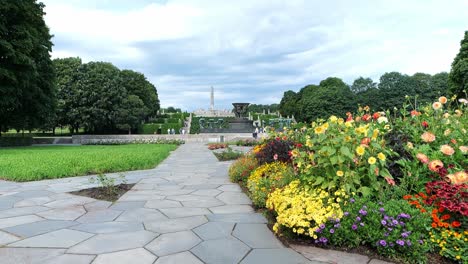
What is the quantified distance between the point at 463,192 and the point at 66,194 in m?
5.92

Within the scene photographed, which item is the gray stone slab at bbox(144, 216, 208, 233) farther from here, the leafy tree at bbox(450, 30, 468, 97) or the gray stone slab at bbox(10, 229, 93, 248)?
the leafy tree at bbox(450, 30, 468, 97)

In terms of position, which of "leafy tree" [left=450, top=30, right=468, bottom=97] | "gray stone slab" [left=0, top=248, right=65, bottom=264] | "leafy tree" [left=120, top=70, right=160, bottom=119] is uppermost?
"leafy tree" [left=120, top=70, right=160, bottom=119]

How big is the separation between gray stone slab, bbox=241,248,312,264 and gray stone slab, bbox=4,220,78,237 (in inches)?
94.7

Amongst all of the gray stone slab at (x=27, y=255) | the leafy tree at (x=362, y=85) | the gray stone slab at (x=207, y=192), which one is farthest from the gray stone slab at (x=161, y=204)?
the leafy tree at (x=362, y=85)

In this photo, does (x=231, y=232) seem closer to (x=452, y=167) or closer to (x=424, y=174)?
(x=424, y=174)

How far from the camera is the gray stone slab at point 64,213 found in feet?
14.3

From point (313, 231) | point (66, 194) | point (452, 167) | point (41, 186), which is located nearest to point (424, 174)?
point (452, 167)

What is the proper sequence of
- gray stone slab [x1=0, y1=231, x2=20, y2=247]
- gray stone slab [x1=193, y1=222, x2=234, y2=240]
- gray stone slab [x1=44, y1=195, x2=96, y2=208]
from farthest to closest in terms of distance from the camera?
1. gray stone slab [x1=44, y1=195, x2=96, y2=208]
2. gray stone slab [x1=193, y1=222, x2=234, y2=240]
3. gray stone slab [x1=0, y1=231, x2=20, y2=247]

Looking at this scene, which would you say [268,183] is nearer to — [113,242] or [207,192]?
[207,192]

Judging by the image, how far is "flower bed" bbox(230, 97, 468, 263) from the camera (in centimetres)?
293

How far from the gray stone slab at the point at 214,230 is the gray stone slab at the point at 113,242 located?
0.52 m

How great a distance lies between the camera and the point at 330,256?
2.95m

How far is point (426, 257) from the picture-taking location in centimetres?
286

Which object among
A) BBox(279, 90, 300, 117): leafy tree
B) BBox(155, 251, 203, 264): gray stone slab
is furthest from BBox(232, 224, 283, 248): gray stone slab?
BBox(279, 90, 300, 117): leafy tree
